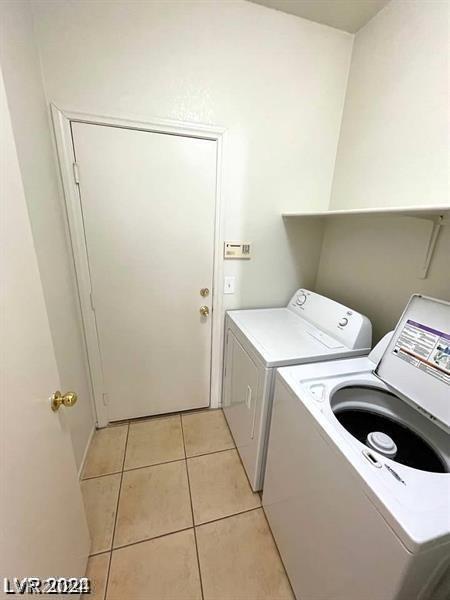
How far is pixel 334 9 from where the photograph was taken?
1.39 meters

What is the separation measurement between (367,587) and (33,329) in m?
1.18

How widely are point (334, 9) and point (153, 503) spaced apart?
2.99m

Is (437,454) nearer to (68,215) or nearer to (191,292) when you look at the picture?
(191,292)

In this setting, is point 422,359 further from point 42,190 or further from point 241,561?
point 42,190

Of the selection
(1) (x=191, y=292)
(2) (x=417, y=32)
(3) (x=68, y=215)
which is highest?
(2) (x=417, y=32)

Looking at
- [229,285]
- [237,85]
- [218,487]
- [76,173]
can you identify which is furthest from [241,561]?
[237,85]

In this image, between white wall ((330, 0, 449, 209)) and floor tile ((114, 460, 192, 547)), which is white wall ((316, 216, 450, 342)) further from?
floor tile ((114, 460, 192, 547))

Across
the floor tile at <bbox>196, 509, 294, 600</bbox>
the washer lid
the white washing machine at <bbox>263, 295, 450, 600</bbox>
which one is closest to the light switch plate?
the white washing machine at <bbox>263, 295, 450, 600</bbox>

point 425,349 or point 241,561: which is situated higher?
point 425,349

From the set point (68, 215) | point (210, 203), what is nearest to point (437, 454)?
point (210, 203)

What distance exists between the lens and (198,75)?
55.9 inches

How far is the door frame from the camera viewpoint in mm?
1329

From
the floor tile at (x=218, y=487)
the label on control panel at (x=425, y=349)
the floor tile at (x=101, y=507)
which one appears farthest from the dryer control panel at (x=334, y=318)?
the floor tile at (x=101, y=507)

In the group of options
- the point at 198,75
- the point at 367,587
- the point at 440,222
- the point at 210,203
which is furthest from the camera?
the point at 210,203
